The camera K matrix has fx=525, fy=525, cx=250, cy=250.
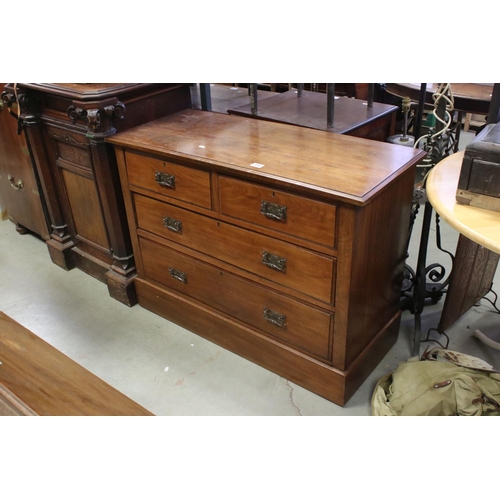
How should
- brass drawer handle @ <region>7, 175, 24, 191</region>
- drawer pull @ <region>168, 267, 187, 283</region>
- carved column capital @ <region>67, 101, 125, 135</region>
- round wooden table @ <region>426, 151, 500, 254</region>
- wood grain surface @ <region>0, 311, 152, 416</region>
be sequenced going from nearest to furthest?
wood grain surface @ <region>0, 311, 152, 416</region> → round wooden table @ <region>426, 151, 500, 254</region> → carved column capital @ <region>67, 101, 125, 135</region> → drawer pull @ <region>168, 267, 187, 283</region> → brass drawer handle @ <region>7, 175, 24, 191</region>

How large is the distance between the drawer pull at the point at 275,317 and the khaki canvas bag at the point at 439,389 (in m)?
0.46

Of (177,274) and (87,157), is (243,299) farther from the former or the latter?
(87,157)

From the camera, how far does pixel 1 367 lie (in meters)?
1.43

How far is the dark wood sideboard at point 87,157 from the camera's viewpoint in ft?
7.45

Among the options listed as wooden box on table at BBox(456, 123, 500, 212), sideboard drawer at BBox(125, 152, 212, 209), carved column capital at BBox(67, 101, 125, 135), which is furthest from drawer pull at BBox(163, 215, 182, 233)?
wooden box on table at BBox(456, 123, 500, 212)

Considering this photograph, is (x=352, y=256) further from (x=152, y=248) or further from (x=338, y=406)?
(x=152, y=248)

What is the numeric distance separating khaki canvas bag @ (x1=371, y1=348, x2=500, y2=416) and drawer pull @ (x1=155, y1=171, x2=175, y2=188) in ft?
3.89

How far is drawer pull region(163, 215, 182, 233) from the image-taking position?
7.50 ft

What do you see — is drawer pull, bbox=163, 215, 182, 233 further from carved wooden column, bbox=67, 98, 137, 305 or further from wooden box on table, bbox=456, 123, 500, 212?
wooden box on table, bbox=456, 123, 500, 212

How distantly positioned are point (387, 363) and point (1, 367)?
5.17 feet

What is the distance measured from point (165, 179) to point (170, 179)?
0.10ft

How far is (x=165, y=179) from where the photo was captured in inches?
86.7
